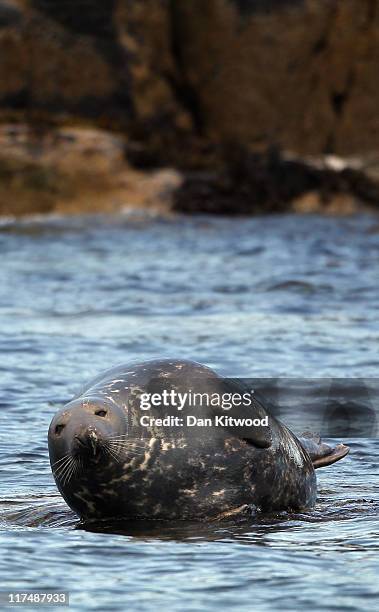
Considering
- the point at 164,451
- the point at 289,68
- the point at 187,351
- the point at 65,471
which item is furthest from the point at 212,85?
the point at 65,471

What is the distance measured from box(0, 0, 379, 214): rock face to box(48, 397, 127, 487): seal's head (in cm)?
1768

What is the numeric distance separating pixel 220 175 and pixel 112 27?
3.76 meters

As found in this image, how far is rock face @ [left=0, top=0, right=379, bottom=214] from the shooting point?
2325 centimetres

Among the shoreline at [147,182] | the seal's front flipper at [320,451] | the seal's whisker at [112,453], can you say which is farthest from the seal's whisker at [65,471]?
the shoreline at [147,182]

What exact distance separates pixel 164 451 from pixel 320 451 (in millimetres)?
1045

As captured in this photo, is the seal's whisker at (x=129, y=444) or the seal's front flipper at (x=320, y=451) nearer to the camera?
the seal's whisker at (x=129, y=444)

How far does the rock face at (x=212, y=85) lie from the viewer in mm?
23250

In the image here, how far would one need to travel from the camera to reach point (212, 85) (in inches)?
1025

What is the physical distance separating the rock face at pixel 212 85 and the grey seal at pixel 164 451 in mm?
17396

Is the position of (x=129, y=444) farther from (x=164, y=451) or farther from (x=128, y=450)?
(x=164, y=451)

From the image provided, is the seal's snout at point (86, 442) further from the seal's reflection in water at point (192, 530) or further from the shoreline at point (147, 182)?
the shoreline at point (147, 182)

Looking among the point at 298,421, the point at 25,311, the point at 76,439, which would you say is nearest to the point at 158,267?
the point at 25,311

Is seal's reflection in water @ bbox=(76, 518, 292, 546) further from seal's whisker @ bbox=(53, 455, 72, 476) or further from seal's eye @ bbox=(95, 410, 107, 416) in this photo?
seal's eye @ bbox=(95, 410, 107, 416)

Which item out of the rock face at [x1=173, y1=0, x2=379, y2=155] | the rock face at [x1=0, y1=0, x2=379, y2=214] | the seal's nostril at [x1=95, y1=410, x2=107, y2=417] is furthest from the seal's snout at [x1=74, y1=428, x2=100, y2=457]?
the rock face at [x1=173, y1=0, x2=379, y2=155]
